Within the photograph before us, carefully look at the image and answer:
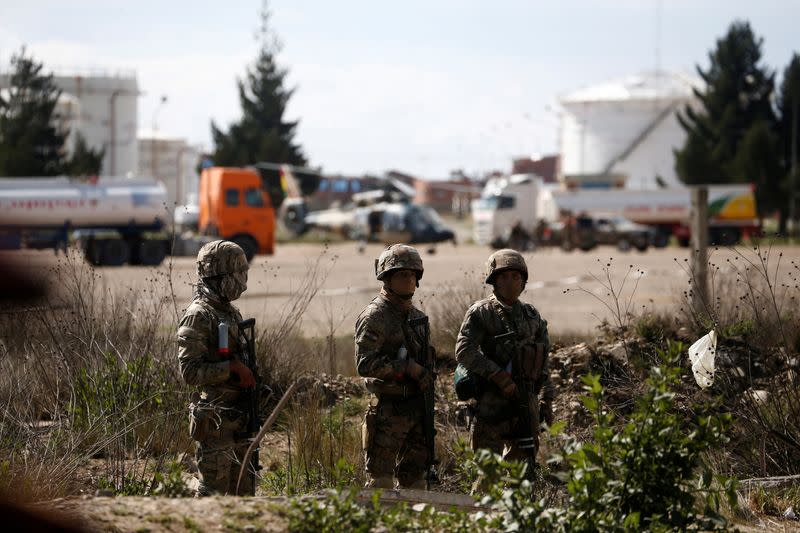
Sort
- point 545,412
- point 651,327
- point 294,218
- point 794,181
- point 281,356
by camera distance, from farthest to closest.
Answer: point 294,218 < point 794,181 < point 651,327 < point 281,356 < point 545,412

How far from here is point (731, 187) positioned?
5178 centimetres

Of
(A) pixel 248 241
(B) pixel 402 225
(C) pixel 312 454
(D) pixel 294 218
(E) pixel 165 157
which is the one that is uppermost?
(E) pixel 165 157

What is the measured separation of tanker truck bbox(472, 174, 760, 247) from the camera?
169 ft

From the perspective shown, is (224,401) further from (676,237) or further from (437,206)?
(437,206)

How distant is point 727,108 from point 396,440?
196 ft

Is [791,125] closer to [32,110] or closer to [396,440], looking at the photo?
[32,110]

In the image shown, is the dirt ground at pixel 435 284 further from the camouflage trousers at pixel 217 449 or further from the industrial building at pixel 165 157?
the industrial building at pixel 165 157

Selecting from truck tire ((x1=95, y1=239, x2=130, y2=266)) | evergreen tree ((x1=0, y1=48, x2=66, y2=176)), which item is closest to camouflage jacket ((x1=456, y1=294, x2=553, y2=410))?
truck tire ((x1=95, y1=239, x2=130, y2=266))

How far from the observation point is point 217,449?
5359 mm

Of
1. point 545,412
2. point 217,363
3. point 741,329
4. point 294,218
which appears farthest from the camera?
point 294,218

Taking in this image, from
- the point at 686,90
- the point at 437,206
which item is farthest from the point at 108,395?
the point at 437,206

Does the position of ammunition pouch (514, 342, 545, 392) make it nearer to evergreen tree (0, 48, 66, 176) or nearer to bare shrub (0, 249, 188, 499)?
bare shrub (0, 249, 188, 499)

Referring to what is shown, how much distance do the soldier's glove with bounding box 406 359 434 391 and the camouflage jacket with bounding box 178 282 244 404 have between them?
82 cm

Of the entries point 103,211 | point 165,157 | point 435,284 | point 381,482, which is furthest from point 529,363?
point 165,157
